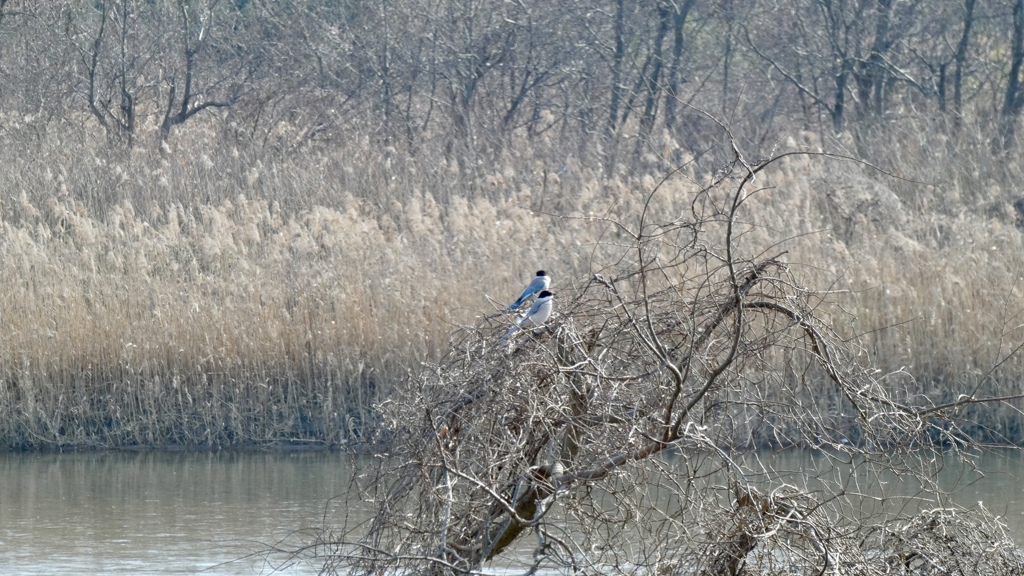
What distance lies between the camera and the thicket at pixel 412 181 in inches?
320

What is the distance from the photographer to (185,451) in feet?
26.4

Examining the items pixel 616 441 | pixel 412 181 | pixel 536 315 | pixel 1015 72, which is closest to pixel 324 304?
pixel 412 181

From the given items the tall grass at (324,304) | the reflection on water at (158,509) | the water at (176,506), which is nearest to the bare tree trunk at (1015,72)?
the tall grass at (324,304)

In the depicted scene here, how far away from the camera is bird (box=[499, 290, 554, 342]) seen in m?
3.72

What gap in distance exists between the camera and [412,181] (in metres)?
11.9

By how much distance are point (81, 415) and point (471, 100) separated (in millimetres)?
6853

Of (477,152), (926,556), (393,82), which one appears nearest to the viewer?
(926,556)

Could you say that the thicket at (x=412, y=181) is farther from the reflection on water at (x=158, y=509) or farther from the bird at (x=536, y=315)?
the bird at (x=536, y=315)

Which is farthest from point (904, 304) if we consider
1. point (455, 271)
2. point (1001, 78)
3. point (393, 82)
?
point (393, 82)

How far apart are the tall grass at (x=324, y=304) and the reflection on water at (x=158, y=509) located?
0.91 feet

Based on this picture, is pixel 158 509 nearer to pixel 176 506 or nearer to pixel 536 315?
pixel 176 506

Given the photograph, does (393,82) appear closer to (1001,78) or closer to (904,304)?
(1001,78)

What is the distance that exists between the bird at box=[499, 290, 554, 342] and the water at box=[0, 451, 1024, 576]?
1691mm

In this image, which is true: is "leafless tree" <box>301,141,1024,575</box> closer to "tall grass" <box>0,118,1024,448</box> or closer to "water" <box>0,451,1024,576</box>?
"water" <box>0,451,1024,576</box>
